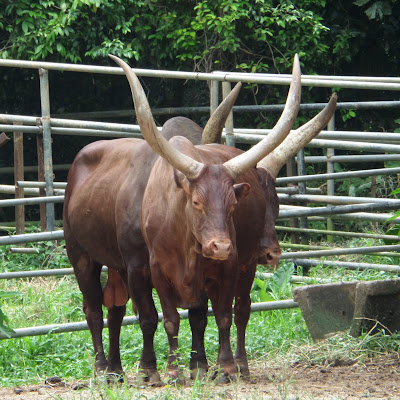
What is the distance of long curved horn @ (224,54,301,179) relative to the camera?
459 centimetres

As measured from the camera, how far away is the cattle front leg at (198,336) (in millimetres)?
4871

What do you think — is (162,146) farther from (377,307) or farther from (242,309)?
(377,307)

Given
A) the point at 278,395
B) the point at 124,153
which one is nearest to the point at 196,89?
the point at 124,153

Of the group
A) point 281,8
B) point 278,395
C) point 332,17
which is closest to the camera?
point 278,395

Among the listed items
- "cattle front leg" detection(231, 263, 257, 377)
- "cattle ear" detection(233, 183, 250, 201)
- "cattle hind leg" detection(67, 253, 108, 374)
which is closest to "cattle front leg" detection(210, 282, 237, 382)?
"cattle front leg" detection(231, 263, 257, 377)

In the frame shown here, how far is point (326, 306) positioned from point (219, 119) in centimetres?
141

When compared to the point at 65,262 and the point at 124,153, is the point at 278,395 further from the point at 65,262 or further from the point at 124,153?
the point at 65,262

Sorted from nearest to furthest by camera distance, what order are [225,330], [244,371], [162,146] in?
[162,146] < [225,330] < [244,371]

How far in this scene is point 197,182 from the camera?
443 cm

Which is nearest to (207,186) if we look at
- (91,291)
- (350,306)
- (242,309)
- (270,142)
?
(270,142)

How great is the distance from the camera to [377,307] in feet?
18.0

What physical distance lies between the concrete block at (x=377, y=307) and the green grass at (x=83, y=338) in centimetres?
10

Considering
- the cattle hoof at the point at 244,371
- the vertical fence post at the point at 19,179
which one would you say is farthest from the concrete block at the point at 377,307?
the vertical fence post at the point at 19,179

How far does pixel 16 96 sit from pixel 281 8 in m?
3.71
